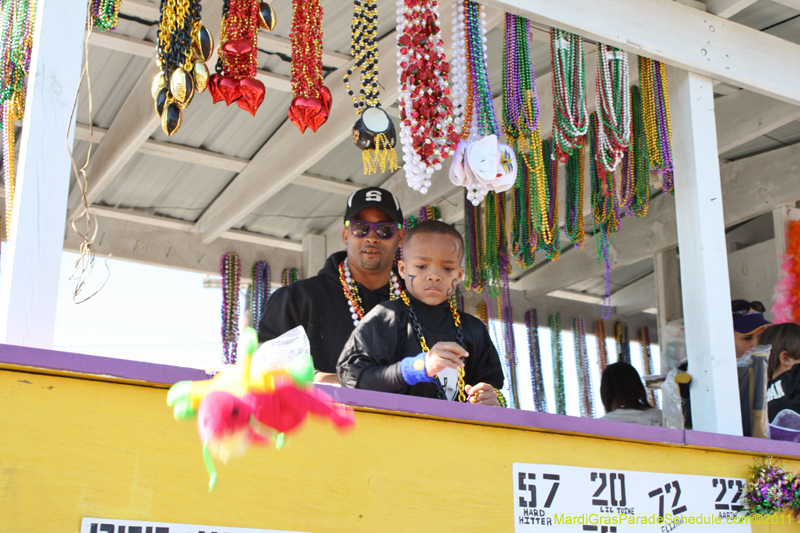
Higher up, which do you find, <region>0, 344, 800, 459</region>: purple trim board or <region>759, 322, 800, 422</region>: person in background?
<region>759, 322, 800, 422</region>: person in background

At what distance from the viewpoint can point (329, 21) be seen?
428 cm

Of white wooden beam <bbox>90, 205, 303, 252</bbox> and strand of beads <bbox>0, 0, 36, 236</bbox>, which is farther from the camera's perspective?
white wooden beam <bbox>90, 205, 303, 252</bbox>

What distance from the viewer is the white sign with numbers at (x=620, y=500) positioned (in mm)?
2289

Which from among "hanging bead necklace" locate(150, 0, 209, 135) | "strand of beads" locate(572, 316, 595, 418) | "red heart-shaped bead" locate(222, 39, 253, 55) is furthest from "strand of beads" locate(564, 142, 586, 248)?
"strand of beads" locate(572, 316, 595, 418)

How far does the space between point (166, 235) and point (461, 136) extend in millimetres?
4067

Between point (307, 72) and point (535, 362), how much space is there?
16.5ft

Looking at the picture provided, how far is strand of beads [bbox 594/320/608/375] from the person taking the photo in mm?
8108

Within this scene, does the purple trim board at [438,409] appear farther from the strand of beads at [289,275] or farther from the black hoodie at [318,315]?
the strand of beads at [289,275]

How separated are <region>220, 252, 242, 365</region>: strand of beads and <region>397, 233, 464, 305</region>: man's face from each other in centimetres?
366

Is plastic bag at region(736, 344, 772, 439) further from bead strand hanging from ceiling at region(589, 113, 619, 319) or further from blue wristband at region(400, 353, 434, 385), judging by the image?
blue wristband at region(400, 353, 434, 385)

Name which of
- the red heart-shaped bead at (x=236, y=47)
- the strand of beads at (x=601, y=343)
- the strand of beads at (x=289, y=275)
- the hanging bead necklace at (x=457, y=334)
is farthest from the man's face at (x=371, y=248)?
the strand of beads at (x=601, y=343)

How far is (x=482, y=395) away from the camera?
2.33 meters

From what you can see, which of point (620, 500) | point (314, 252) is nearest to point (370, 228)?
point (620, 500)

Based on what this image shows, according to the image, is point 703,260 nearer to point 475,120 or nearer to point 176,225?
point 475,120
